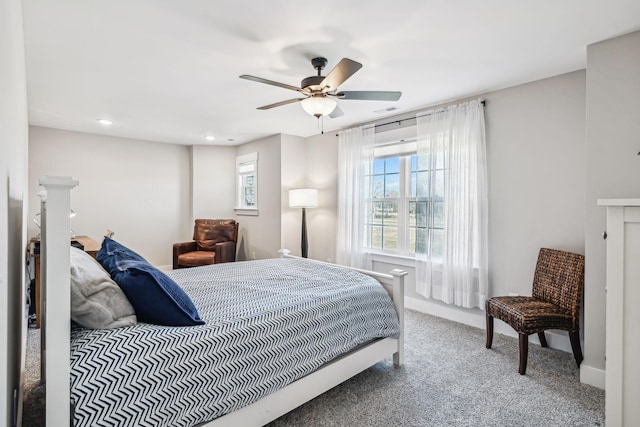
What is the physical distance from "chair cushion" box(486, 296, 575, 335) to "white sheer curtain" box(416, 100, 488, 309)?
25.6 inches

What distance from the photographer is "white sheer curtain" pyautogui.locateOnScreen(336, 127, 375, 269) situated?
4336 millimetres

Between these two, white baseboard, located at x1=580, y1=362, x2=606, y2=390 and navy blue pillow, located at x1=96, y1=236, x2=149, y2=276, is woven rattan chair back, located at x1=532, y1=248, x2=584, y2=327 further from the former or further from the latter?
navy blue pillow, located at x1=96, y1=236, x2=149, y2=276

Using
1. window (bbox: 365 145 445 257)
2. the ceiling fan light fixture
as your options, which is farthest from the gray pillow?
window (bbox: 365 145 445 257)

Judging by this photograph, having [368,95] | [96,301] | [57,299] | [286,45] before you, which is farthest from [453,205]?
[57,299]

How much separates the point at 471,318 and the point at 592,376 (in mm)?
1190

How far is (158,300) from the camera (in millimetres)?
1541

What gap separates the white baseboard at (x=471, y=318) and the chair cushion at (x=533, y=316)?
48 cm

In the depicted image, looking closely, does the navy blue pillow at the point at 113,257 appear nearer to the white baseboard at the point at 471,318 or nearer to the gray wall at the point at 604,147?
the gray wall at the point at 604,147

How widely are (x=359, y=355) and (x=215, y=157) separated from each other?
16.2ft

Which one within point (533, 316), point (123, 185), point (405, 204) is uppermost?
point (123, 185)

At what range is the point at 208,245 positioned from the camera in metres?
5.38

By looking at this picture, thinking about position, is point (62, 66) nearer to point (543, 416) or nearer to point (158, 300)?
point (158, 300)

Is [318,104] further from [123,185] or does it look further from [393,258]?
[123,185]

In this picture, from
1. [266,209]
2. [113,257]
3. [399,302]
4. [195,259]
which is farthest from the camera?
[266,209]
